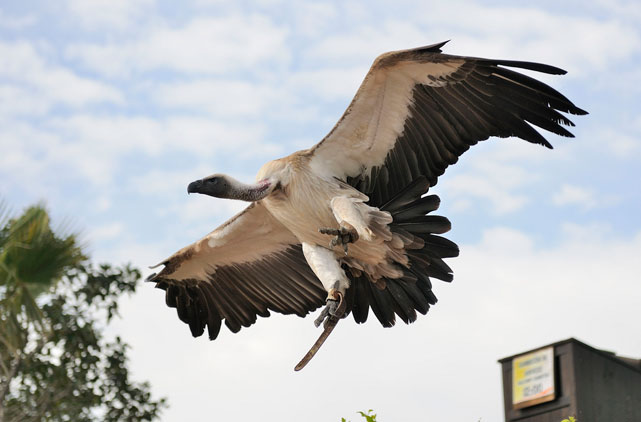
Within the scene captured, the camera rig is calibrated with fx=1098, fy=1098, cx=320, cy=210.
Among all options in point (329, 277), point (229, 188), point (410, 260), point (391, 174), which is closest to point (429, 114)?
point (391, 174)

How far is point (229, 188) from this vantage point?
7.94m

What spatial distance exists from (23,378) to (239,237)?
339cm

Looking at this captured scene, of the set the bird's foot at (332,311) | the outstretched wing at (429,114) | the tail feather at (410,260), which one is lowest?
the bird's foot at (332,311)

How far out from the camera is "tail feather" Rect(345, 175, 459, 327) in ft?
24.9

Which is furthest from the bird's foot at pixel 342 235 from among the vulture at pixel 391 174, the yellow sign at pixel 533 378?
the yellow sign at pixel 533 378

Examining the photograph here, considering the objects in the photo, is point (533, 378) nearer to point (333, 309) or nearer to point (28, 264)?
point (333, 309)

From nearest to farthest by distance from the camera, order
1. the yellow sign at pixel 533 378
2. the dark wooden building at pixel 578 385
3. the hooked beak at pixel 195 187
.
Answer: the hooked beak at pixel 195 187, the dark wooden building at pixel 578 385, the yellow sign at pixel 533 378

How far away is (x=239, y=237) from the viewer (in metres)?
8.89

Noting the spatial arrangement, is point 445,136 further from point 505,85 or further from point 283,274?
point 283,274

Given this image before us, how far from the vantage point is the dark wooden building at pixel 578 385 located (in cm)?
1019

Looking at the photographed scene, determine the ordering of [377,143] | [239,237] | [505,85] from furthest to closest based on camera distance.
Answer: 1. [239,237]
2. [377,143]
3. [505,85]

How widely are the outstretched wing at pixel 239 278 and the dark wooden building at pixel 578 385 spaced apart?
8.62 ft

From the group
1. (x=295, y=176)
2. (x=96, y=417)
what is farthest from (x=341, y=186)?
(x=96, y=417)

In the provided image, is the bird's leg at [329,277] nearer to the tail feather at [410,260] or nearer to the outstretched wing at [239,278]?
the tail feather at [410,260]
